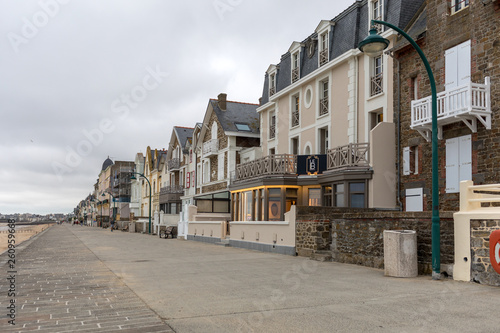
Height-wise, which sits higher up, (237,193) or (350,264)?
(237,193)

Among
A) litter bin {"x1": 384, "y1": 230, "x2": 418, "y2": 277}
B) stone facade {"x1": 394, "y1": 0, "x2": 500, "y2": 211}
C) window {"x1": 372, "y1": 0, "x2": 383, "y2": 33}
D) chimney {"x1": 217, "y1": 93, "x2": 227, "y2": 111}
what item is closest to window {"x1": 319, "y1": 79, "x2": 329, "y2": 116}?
window {"x1": 372, "y1": 0, "x2": 383, "y2": 33}

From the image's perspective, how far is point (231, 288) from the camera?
8.70 metres

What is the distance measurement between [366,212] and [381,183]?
5.86ft

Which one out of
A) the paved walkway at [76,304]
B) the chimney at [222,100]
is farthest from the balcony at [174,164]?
the paved walkway at [76,304]

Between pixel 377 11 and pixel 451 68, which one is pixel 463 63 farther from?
pixel 377 11

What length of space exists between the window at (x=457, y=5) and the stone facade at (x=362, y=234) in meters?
7.31

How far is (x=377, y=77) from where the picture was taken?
1922 cm

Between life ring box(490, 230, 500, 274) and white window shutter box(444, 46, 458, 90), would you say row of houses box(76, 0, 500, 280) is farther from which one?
life ring box(490, 230, 500, 274)

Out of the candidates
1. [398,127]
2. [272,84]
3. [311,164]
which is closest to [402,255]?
[398,127]

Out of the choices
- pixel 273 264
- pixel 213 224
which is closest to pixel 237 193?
pixel 213 224

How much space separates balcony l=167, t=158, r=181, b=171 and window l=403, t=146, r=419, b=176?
109 feet

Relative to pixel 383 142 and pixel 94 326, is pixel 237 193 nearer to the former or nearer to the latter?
pixel 383 142

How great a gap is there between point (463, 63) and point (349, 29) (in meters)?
7.18

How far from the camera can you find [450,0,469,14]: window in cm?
1513
